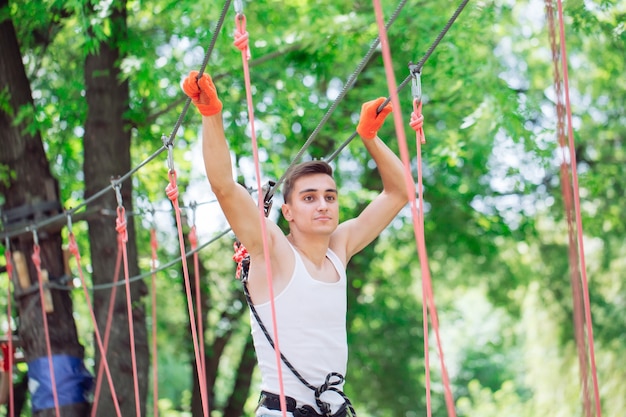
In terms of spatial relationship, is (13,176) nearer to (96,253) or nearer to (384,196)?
(96,253)

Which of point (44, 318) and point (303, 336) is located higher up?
point (44, 318)

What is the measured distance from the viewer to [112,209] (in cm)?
496

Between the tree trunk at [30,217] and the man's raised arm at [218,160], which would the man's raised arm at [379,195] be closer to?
the man's raised arm at [218,160]

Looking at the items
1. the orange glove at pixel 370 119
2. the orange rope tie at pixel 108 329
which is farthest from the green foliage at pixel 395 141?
the orange glove at pixel 370 119

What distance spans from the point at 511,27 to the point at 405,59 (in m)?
1.85

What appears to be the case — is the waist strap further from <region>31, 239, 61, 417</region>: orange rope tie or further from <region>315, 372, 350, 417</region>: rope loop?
<region>31, 239, 61, 417</region>: orange rope tie

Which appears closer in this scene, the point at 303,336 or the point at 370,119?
the point at 303,336

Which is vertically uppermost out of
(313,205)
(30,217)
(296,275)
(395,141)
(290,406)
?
(395,141)

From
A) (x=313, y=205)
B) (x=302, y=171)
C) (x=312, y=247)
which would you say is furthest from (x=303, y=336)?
(x=302, y=171)

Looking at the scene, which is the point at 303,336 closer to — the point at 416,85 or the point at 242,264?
the point at 242,264

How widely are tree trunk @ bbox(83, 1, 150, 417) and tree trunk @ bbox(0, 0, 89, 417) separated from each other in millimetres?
185

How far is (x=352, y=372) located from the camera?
8.10 m

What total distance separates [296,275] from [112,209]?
2.76 m

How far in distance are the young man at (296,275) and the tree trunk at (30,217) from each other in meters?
2.62
